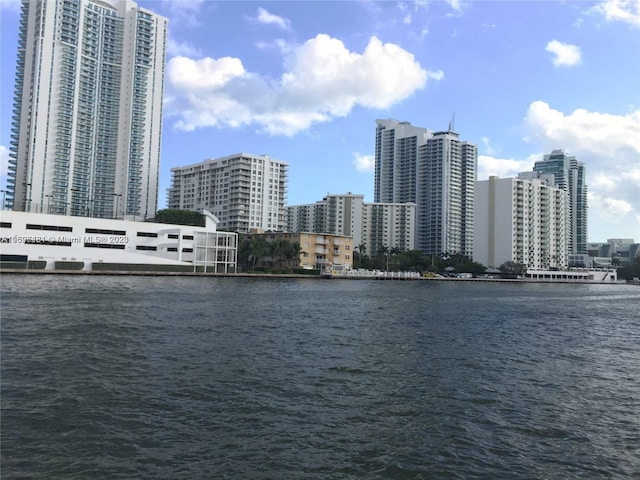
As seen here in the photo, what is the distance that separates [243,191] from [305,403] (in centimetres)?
14345

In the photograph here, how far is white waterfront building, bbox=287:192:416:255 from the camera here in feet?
603

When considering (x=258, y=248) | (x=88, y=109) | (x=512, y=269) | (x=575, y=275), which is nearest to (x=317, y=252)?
(x=258, y=248)

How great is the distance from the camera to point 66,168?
130m

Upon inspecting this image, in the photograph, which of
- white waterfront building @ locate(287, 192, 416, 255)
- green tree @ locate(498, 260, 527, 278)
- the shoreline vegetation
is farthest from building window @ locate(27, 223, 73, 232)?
green tree @ locate(498, 260, 527, 278)

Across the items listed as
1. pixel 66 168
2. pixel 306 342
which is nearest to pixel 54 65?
pixel 66 168

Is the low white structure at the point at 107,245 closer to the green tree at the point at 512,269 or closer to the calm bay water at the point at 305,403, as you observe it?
the calm bay water at the point at 305,403

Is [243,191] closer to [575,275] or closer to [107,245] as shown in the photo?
[107,245]

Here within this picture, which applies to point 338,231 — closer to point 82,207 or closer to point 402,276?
point 402,276

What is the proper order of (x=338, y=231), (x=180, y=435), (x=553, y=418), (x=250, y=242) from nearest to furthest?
1. (x=180, y=435)
2. (x=553, y=418)
3. (x=250, y=242)
4. (x=338, y=231)

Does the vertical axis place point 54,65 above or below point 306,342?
above

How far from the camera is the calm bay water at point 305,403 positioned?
31.2 feet

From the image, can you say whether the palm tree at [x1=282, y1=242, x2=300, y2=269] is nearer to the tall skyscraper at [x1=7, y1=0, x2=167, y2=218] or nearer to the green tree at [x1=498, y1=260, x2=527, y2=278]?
the tall skyscraper at [x1=7, y1=0, x2=167, y2=218]

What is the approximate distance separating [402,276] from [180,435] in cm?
12054

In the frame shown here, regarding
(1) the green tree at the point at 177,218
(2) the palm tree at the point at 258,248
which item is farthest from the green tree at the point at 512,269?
(1) the green tree at the point at 177,218
